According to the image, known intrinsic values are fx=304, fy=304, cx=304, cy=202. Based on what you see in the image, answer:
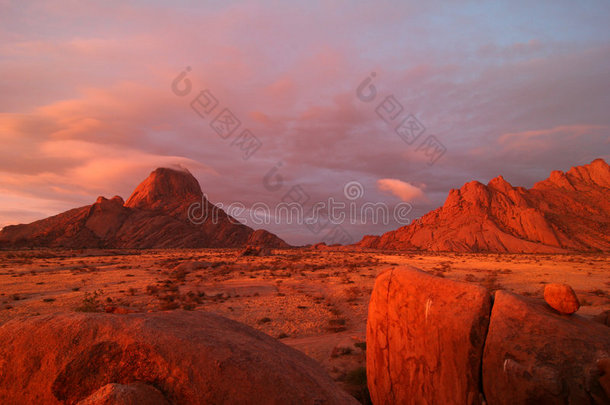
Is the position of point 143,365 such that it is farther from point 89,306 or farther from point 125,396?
point 89,306

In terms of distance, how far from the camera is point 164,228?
296ft

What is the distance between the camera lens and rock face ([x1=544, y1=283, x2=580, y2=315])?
4.18 metres

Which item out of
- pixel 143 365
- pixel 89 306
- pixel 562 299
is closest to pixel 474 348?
pixel 562 299

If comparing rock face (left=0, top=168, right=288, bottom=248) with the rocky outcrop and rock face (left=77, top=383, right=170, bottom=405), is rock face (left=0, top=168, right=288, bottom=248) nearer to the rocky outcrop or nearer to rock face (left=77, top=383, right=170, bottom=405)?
the rocky outcrop

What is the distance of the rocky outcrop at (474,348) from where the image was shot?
365 centimetres

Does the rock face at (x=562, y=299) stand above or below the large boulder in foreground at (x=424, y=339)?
above

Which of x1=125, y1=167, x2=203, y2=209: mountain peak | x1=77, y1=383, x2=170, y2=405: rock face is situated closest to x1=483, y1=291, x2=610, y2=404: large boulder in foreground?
x1=77, y1=383, x2=170, y2=405: rock face

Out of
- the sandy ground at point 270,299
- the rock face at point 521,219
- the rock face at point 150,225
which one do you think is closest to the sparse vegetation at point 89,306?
the sandy ground at point 270,299

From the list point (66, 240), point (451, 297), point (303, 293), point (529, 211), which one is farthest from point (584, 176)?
point (66, 240)

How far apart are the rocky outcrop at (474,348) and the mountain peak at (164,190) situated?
4377 inches

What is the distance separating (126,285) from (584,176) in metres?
147

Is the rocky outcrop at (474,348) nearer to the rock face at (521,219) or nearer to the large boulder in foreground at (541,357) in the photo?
the large boulder in foreground at (541,357)

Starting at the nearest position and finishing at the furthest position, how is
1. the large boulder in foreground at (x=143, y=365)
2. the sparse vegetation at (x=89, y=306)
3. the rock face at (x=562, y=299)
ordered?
the large boulder in foreground at (x=143, y=365) → the rock face at (x=562, y=299) → the sparse vegetation at (x=89, y=306)

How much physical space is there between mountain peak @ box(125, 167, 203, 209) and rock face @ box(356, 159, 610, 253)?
7325cm
